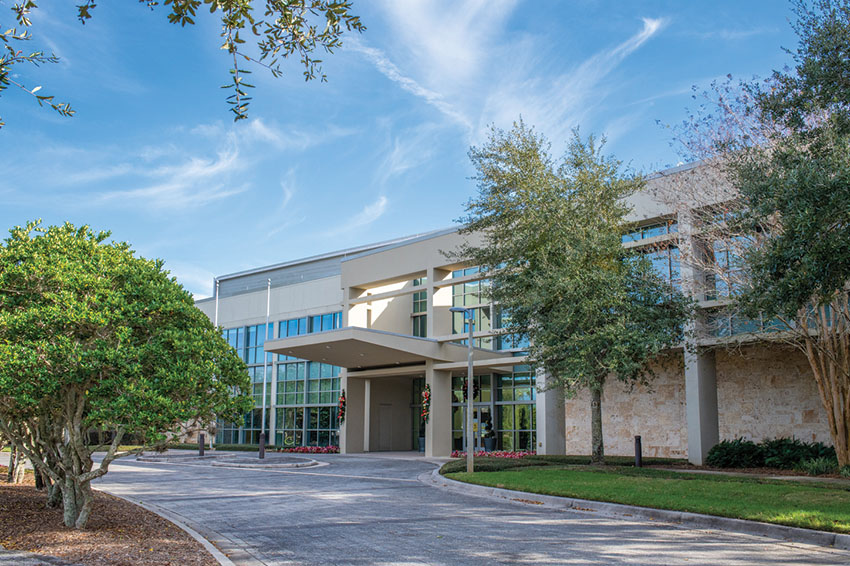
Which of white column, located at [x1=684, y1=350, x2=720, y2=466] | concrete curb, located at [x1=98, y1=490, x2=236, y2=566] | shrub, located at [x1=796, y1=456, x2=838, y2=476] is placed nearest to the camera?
concrete curb, located at [x1=98, y1=490, x2=236, y2=566]

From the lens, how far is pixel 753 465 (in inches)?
865

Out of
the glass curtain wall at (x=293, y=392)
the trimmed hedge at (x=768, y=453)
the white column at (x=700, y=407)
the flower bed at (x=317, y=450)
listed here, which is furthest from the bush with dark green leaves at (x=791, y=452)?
the glass curtain wall at (x=293, y=392)

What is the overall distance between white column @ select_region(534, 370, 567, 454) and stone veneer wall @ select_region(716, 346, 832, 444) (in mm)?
6860

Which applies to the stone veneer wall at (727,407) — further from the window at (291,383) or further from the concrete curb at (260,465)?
the window at (291,383)

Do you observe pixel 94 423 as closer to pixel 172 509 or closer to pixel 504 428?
pixel 172 509

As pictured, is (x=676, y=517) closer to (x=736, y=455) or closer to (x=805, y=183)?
(x=805, y=183)

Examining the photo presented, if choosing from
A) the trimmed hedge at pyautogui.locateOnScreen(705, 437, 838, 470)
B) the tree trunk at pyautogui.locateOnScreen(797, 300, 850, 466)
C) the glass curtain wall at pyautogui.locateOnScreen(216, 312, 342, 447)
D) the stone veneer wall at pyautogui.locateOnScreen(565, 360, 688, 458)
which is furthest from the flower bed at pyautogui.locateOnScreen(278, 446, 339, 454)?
the tree trunk at pyautogui.locateOnScreen(797, 300, 850, 466)

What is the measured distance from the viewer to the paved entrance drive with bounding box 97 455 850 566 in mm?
8219

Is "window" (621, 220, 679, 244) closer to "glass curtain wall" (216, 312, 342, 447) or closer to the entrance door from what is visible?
the entrance door

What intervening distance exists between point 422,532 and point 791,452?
631 inches

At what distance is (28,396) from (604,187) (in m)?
16.8

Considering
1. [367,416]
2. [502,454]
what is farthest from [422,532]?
[367,416]

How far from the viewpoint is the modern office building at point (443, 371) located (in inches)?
926

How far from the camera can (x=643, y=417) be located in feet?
87.7
